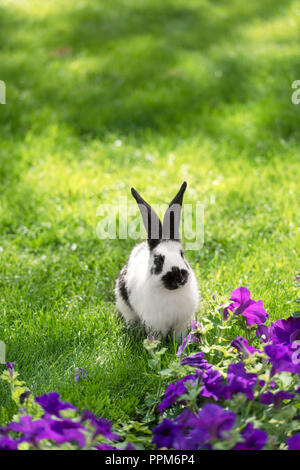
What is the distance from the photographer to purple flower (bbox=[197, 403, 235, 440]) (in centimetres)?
191

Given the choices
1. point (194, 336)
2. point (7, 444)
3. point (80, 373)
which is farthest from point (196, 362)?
point (7, 444)

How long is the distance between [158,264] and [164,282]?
11 centimetres

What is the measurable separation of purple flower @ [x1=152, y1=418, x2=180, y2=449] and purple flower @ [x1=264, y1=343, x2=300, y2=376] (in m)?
0.44

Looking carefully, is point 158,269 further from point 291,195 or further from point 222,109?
point 222,109

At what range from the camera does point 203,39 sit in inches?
327

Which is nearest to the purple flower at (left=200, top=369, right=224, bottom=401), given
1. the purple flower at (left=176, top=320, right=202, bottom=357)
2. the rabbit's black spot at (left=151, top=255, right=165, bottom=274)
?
the purple flower at (left=176, top=320, right=202, bottom=357)

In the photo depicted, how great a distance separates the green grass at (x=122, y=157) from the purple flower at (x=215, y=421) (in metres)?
0.80

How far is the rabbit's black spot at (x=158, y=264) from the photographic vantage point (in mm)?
3070

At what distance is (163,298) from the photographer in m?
3.13

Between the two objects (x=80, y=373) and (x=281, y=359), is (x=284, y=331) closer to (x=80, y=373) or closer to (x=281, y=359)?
(x=281, y=359)

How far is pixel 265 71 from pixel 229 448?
20.2 ft

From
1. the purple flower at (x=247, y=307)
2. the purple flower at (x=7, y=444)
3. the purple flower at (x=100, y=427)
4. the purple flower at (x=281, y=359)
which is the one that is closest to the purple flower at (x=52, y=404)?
the purple flower at (x=100, y=427)
